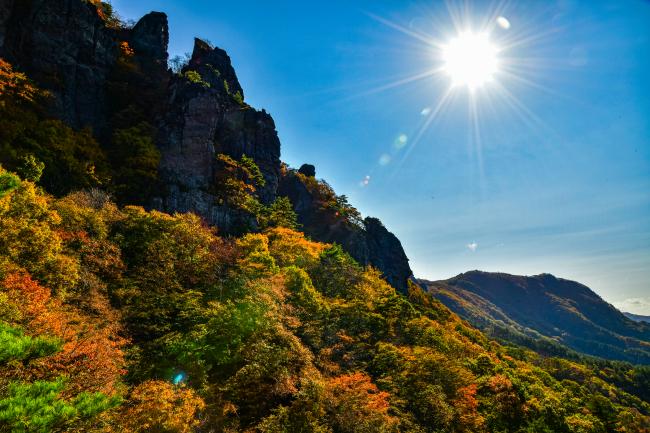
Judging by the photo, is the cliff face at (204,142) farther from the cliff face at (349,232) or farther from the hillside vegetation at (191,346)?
the cliff face at (349,232)

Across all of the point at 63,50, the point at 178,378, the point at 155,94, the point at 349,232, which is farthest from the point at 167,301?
the point at 349,232

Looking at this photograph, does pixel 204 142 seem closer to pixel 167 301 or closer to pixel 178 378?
pixel 167 301

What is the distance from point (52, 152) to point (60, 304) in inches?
972

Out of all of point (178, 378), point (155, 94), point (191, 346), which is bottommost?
A: point (178, 378)

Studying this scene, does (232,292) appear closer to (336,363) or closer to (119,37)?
(336,363)

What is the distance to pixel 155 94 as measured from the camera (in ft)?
189

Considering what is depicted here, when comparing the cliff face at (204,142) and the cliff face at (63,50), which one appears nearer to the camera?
the cliff face at (63,50)

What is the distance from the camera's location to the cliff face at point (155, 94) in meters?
43.0

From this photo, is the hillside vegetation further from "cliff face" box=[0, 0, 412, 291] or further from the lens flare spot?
"cliff face" box=[0, 0, 412, 291]

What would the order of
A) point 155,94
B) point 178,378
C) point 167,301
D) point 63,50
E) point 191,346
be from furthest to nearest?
point 155,94
point 63,50
point 167,301
point 191,346
point 178,378

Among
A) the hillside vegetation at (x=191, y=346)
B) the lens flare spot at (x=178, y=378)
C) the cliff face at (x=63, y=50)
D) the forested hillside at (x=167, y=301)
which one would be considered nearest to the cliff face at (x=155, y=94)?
the cliff face at (x=63, y=50)

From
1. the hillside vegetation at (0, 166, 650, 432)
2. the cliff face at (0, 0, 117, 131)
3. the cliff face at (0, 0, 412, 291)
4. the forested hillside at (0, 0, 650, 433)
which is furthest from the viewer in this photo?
the cliff face at (0, 0, 412, 291)

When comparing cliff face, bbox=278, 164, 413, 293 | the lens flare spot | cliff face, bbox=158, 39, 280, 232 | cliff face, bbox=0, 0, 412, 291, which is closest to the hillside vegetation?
the lens flare spot

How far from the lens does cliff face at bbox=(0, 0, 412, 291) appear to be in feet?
141
